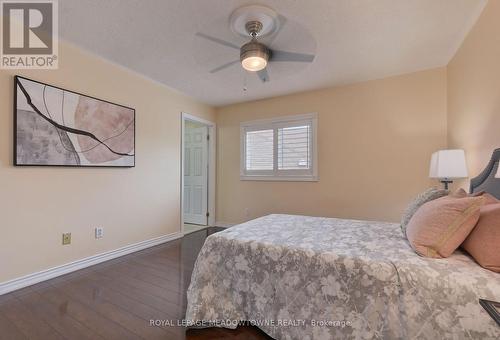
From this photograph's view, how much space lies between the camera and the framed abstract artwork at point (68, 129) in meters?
2.28

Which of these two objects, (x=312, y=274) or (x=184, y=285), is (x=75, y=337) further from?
(x=312, y=274)

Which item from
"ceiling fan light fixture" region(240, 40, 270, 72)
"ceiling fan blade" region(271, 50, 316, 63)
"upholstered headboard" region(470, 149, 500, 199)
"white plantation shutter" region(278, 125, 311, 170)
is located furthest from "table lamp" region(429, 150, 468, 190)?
"ceiling fan light fixture" region(240, 40, 270, 72)

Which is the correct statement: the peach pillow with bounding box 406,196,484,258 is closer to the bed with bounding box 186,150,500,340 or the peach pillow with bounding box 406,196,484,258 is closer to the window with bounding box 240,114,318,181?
the bed with bounding box 186,150,500,340

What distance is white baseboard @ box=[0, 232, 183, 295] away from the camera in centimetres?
222

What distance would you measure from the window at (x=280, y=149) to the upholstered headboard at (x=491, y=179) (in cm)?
208

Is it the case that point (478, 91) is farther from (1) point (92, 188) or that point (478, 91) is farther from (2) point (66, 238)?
(2) point (66, 238)

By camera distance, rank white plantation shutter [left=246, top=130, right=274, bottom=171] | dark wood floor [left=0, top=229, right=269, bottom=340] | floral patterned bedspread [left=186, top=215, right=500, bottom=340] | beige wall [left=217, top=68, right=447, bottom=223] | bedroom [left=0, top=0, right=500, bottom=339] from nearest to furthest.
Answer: floral patterned bedspread [left=186, top=215, right=500, bottom=340] → bedroom [left=0, top=0, right=500, bottom=339] → dark wood floor [left=0, top=229, right=269, bottom=340] → beige wall [left=217, top=68, right=447, bottom=223] → white plantation shutter [left=246, top=130, right=274, bottom=171]

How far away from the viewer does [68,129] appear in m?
2.61

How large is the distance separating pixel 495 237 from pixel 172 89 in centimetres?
404

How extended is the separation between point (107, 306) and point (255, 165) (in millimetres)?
3057

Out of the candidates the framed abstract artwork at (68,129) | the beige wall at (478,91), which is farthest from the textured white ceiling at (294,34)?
the framed abstract artwork at (68,129)

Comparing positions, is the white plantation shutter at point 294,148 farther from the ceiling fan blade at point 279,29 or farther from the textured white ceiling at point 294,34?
the ceiling fan blade at point 279,29

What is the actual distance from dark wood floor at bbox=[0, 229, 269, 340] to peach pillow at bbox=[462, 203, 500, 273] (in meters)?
1.36

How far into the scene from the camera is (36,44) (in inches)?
95.4
